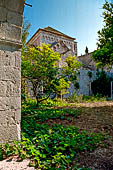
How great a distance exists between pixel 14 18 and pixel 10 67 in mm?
856

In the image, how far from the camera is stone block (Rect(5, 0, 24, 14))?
2.03m

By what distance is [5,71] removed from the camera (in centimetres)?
207

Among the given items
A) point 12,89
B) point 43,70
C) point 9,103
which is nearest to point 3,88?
point 12,89

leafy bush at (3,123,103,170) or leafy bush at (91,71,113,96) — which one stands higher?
leafy bush at (91,71,113,96)

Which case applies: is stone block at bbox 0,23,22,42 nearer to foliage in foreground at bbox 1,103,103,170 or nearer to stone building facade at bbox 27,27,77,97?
foliage in foreground at bbox 1,103,103,170

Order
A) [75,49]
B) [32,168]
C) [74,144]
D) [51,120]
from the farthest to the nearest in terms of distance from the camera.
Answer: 1. [75,49]
2. [51,120]
3. [74,144]
4. [32,168]

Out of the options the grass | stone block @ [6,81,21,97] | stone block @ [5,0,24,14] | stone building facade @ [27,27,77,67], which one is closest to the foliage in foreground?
the grass

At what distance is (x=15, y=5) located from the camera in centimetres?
208

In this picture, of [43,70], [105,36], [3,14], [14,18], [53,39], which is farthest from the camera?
[53,39]

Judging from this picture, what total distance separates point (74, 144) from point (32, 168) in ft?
3.04

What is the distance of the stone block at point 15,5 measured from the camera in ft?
6.67

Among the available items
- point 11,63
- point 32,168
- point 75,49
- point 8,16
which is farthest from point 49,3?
point 75,49

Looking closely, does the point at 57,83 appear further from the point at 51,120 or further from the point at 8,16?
the point at 8,16

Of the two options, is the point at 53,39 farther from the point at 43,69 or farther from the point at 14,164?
the point at 14,164
